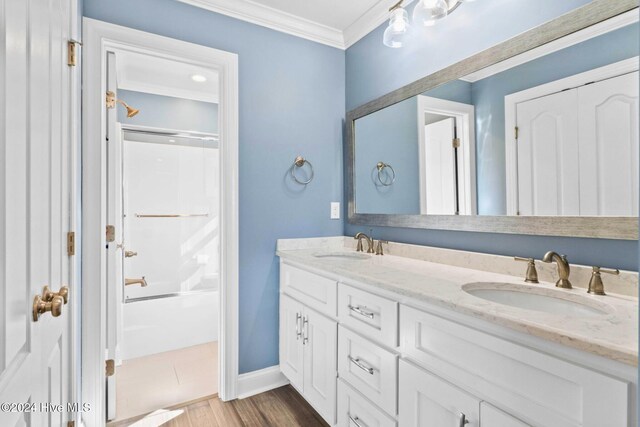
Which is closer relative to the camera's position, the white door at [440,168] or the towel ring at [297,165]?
the white door at [440,168]

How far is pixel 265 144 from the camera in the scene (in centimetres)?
217

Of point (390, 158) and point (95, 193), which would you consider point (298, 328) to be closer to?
point (390, 158)

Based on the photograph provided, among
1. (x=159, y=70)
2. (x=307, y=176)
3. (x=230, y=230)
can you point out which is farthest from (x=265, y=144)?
(x=159, y=70)

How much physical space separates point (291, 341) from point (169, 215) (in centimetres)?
216

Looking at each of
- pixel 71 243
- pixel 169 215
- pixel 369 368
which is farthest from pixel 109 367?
pixel 169 215

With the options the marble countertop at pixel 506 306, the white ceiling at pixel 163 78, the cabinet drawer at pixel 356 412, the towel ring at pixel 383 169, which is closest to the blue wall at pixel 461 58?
the marble countertop at pixel 506 306

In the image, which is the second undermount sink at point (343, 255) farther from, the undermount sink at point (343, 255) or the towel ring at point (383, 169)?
the towel ring at point (383, 169)

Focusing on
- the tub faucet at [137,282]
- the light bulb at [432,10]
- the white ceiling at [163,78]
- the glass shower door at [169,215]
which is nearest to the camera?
the light bulb at [432,10]

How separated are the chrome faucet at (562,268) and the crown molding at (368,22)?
1.60m

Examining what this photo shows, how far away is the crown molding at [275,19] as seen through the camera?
79.5 inches

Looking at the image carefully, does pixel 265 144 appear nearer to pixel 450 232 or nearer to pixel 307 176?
pixel 307 176

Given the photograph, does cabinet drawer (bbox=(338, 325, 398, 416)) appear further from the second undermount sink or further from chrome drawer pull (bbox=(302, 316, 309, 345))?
the second undermount sink

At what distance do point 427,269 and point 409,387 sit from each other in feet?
1.91

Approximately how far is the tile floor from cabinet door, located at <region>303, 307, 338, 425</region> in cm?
77
